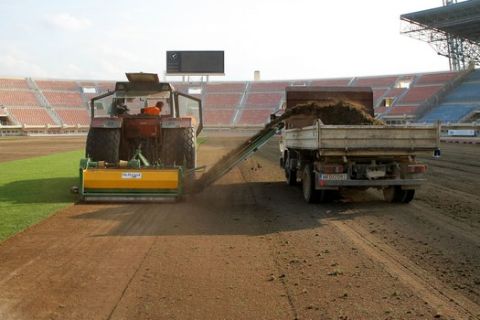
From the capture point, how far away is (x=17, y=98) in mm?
66562

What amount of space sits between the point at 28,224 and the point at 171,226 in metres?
2.17

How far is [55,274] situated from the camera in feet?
15.5

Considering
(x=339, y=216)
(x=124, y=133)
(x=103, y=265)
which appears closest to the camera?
(x=103, y=265)

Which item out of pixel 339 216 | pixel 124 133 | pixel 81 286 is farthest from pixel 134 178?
pixel 81 286

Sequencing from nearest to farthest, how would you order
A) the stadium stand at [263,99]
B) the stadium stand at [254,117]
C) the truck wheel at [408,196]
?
the truck wheel at [408,196]
the stadium stand at [254,117]
the stadium stand at [263,99]

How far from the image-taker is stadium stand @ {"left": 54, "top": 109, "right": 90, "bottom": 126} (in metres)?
67.0

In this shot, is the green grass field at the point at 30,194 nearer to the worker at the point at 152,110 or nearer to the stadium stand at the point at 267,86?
the worker at the point at 152,110

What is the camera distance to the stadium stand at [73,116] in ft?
220

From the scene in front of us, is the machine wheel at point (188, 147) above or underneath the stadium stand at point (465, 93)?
underneath

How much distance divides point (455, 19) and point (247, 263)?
5043 cm

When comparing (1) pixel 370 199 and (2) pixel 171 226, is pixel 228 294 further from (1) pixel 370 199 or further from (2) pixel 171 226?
(1) pixel 370 199

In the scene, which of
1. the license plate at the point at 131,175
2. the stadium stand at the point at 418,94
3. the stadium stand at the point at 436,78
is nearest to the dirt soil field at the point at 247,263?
the license plate at the point at 131,175

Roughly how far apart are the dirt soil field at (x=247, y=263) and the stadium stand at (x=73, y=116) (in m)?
62.3

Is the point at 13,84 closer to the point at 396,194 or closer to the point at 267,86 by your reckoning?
the point at 267,86
